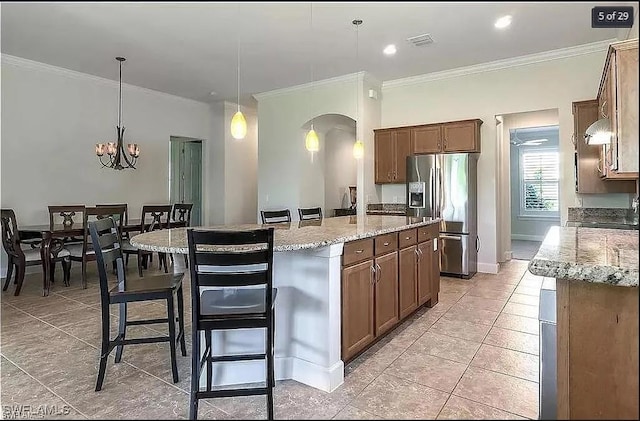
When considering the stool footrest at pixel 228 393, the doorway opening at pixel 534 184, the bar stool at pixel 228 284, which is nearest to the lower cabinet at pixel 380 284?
the bar stool at pixel 228 284

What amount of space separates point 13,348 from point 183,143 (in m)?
5.56

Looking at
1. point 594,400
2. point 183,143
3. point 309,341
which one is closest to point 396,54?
point 309,341

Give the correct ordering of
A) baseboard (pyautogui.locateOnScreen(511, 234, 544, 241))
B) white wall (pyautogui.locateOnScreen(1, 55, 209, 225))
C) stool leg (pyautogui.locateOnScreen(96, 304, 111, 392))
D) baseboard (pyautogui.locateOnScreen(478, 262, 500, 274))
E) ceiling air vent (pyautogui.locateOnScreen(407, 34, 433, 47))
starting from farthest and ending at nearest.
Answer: baseboard (pyautogui.locateOnScreen(511, 234, 544, 241))
baseboard (pyautogui.locateOnScreen(478, 262, 500, 274))
white wall (pyautogui.locateOnScreen(1, 55, 209, 225))
stool leg (pyautogui.locateOnScreen(96, 304, 111, 392))
ceiling air vent (pyautogui.locateOnScreen(407, 34, 433, 47))

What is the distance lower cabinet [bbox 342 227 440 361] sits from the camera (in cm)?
225

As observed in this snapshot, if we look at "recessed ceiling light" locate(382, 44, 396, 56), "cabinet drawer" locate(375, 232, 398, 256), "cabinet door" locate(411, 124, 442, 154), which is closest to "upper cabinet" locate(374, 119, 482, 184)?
"cabinet door" locate(411, 124, 442, 154)

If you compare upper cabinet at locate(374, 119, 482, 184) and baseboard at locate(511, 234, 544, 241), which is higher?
upper cabinet at locate(374, 119, 482, 184)

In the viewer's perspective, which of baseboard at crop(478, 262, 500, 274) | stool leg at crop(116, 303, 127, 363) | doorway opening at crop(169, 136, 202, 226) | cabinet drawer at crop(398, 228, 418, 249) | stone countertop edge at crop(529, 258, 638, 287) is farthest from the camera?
doorway opening at crop(169, 136, 202, 226)

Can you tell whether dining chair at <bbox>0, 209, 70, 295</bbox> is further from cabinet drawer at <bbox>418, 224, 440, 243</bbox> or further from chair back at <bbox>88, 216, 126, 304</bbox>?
cabinet drawer at <bbox>418, 224, 440, 243</bbox>

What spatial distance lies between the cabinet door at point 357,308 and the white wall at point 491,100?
9.77 feet

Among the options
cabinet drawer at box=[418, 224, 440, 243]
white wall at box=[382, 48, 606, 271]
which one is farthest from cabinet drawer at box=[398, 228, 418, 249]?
white wall at box=[382, 48, 606, 271]

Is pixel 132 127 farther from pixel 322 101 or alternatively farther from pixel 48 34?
pixel 48 34

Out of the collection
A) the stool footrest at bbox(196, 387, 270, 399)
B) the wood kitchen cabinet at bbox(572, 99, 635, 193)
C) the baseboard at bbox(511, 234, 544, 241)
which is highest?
the wood kitchen cabinet at bbox(572, 99, 635, 193)

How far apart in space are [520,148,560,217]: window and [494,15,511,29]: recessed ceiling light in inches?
365

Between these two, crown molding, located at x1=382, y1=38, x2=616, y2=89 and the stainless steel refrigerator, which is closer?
crown molding, located at x1=382, y1=38, x2=616, y2=89
